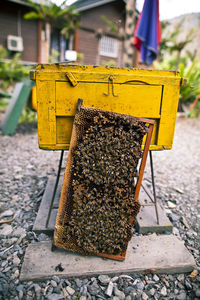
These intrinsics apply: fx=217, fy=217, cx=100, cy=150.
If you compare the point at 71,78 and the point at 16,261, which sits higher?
the point at 71,78

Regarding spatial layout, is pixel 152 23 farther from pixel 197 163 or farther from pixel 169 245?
pixel 169 245

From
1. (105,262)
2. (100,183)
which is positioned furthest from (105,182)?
(105,262)

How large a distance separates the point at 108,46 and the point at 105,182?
15608mm

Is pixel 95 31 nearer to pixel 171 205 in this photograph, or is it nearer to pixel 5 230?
A: pixel 171 205

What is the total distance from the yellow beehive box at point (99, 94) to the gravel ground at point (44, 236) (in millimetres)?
1042

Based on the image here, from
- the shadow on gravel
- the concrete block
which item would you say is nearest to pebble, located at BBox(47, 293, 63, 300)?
the concrete block

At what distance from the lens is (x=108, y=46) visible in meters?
15.4

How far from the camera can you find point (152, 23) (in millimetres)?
5910

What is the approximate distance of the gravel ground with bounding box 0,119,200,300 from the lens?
5.43 feet

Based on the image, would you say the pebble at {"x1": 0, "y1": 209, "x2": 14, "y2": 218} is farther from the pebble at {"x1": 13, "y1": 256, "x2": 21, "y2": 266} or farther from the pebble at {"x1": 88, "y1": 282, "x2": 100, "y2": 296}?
the pebble at {"x1": 88, "y1": 282, "x2": 100, "y2": 296}

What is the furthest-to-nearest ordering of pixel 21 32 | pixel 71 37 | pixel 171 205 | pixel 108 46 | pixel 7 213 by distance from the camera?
pixel 108 46, pixel 71 37, pixel 21 32, pixel 171 205, pixel 7 213

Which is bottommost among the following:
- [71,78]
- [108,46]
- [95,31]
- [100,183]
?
[100,183]

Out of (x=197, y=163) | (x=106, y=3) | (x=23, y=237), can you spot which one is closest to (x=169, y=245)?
(x=23, y=237)

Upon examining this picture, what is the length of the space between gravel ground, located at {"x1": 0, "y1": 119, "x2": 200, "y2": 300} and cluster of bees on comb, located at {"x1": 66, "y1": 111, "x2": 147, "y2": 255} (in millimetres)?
298
